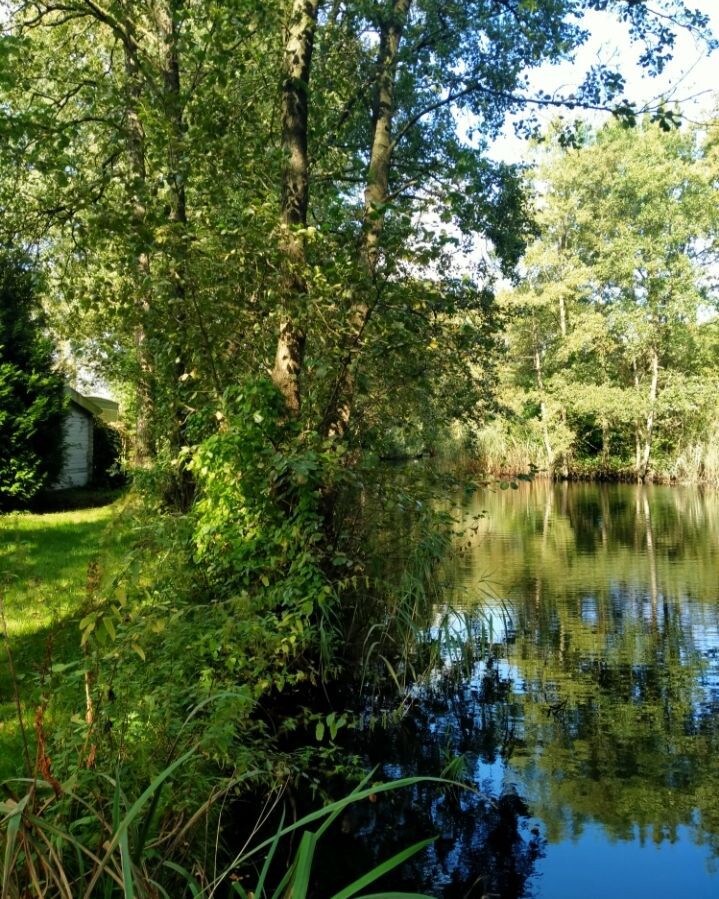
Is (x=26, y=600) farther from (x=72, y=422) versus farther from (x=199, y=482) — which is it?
(x=72, y=422)

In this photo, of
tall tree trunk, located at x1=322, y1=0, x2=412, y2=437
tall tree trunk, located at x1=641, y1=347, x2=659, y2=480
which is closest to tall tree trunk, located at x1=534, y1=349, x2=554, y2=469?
tall tree trunk, located at x1=641, y1=347, x2=659, y2=480

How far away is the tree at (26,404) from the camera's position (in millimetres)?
15953

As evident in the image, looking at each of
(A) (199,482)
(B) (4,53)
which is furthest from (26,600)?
(B) (4,53)

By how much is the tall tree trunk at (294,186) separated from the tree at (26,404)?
31.3 feet

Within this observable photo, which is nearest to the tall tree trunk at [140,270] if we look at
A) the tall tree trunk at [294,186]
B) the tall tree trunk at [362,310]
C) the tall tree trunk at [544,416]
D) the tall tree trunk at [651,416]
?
the tall tree trunk at [294,186]

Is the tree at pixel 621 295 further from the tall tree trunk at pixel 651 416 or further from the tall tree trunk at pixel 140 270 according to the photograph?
the tall tree trunk at pixel 140 270

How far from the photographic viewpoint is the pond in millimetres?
4492

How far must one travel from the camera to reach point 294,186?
754 cm

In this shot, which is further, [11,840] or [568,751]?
[568,751]

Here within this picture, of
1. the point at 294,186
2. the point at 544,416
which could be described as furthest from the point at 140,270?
the point at 544,416

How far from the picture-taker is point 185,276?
6859 millimetres

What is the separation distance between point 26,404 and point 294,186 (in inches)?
438

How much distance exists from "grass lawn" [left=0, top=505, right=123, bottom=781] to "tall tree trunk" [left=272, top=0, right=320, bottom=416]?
2.07m

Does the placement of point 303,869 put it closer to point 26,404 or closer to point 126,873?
point 126,873
